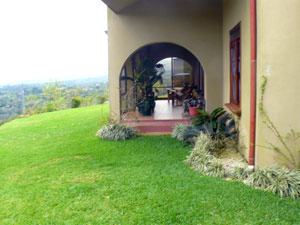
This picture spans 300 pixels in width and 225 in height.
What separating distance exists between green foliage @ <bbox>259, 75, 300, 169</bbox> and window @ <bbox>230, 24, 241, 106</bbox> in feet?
6.11

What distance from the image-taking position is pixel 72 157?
5.88 metres

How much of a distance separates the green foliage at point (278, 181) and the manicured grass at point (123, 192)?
0.51ft

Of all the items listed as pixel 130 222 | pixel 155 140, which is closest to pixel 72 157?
pixel 155 140

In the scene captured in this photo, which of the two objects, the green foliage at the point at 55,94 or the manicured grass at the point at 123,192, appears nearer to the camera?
the manicured grass at the point at 123,192

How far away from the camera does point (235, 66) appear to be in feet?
20.3

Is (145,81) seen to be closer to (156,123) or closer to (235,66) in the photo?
(156,123)

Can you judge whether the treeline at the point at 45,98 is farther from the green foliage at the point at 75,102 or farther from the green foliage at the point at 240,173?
the green foliage at the point at 240,173

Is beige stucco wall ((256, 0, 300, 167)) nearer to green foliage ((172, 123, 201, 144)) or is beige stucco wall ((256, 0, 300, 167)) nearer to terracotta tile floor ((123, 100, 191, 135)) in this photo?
green foliage ((172, 123, 201, 144))

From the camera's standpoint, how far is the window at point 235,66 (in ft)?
19.8

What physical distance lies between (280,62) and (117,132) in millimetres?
4344

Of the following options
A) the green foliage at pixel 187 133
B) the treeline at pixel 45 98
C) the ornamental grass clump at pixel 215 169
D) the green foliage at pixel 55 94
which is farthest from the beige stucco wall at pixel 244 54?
the green foliage at pixel 55 94

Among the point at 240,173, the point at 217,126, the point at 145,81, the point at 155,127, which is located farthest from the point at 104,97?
the point at 240,173

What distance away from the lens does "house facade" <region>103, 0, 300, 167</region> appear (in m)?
4.00

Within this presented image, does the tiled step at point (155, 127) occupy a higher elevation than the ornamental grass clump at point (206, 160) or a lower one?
higher
